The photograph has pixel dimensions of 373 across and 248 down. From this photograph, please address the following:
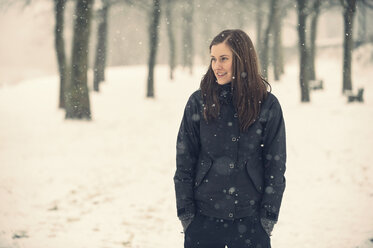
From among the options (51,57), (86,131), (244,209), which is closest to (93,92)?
(86,131)

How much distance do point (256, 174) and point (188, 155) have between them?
0.53m

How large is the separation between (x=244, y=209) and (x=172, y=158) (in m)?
6.69

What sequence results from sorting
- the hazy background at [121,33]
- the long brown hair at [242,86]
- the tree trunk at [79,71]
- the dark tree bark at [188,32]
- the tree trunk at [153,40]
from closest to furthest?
1. the long brown hair at [242,86]
2. the tree trunk at [79,71]
3. the tree trunk at [153,40]
4. the hazy background at [121,33]
5. the dark tree bark at [188,32]

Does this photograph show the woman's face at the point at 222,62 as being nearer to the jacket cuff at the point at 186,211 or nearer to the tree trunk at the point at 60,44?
the jacket cuff at the point at 186,211

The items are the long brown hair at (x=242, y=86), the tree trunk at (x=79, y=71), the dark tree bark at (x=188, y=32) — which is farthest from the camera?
the dark tree bark at (x=188, y=32)

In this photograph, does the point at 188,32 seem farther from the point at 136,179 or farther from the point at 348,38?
the point at 136,179

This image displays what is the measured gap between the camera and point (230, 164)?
2555 mm

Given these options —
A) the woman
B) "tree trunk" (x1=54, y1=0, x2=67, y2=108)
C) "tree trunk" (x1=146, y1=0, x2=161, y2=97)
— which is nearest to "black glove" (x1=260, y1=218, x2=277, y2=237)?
the woman

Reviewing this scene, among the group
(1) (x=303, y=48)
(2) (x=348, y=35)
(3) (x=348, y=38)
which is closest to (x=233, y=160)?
(1) (x=303, y=48)

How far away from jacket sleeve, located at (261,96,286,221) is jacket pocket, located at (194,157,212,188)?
0.44 meters

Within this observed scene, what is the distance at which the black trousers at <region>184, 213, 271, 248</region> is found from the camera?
260 cm

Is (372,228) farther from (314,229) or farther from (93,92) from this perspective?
(93,92)

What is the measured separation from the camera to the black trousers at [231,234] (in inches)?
102

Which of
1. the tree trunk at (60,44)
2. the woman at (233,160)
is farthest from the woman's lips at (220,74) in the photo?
the tree trunk at (60,44)
